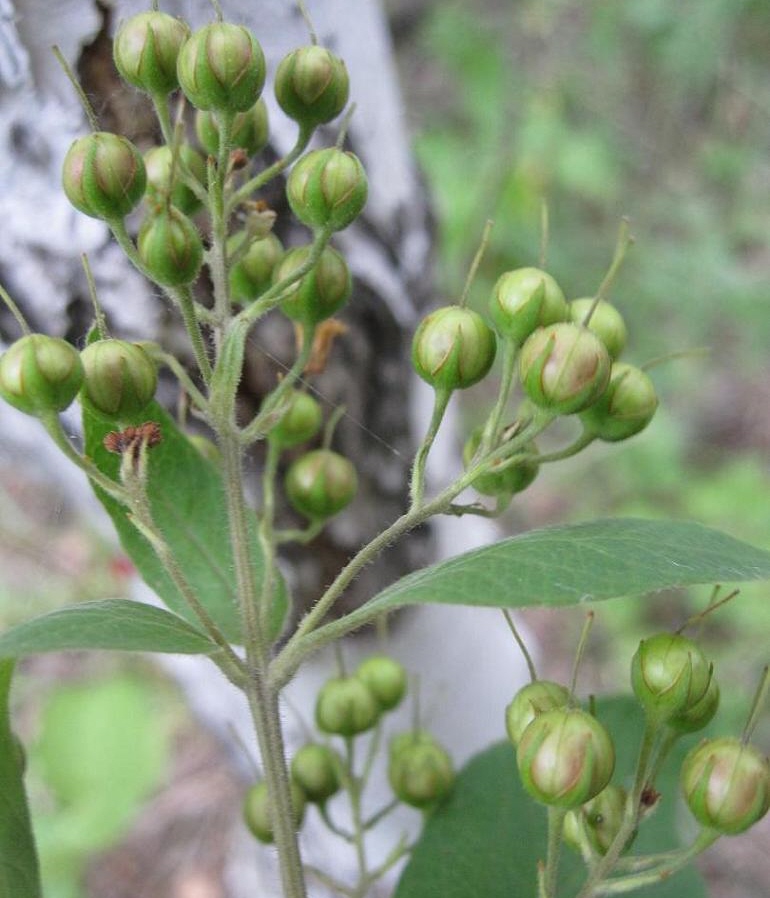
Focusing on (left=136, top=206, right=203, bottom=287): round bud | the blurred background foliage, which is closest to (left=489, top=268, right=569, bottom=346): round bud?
(left=136, top=206, right=203, bottom=287): round bud

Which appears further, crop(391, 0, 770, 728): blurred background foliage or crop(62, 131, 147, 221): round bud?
crop(391, 0, 770, 728): blurred background foliage

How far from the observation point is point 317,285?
0.83 meters

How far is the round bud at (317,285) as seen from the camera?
0.82 meters

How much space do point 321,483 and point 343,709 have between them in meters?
0.22

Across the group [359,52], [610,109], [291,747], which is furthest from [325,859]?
[610,109]

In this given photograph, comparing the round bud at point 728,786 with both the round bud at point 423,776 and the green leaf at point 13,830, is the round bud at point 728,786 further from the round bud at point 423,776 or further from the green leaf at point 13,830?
the green leaf at point 13,830

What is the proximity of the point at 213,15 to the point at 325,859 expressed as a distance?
112 cm

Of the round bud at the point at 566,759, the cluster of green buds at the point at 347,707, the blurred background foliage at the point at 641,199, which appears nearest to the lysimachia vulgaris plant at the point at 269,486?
the round bud at the point at 566,759

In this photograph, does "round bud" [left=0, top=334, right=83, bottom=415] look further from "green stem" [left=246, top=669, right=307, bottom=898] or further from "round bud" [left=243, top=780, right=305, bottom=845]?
"round bud" [left=243, top=780, right=305, bottom=845]

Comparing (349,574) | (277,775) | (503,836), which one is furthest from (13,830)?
(503,836)

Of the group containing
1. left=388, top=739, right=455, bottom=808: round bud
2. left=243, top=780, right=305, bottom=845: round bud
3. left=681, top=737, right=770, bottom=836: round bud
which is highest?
left=681, top=737, right=770, bottom=836: round bud

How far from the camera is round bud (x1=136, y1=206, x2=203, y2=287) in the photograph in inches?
28.3

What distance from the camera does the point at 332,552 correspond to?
1.23 meters

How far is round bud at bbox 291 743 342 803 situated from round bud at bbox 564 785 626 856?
0.28 m
